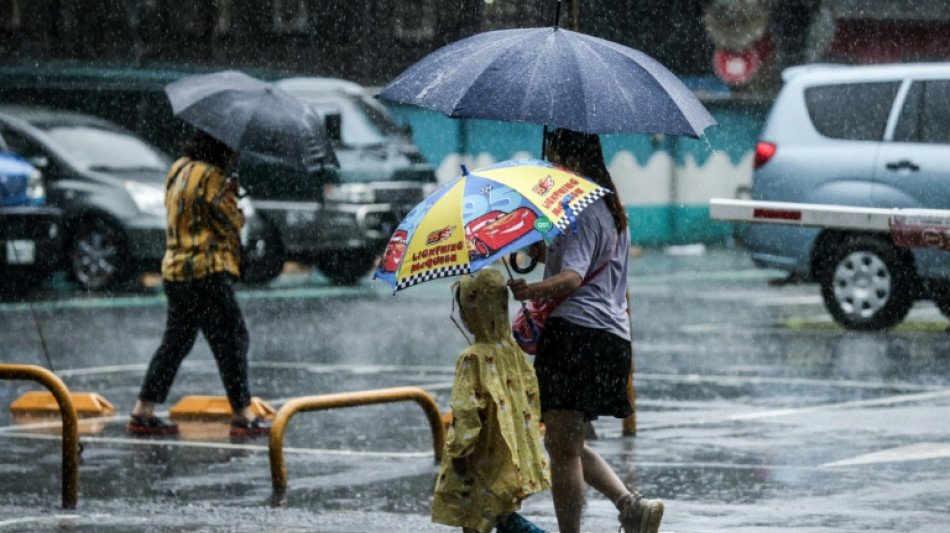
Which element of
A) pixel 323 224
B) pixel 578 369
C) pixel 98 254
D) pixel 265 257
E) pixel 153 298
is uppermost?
pixel 578 369

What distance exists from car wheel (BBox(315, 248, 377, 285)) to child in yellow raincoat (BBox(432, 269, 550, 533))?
15535 millimetres

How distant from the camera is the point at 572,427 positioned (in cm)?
695

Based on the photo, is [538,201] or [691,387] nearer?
[538,201]

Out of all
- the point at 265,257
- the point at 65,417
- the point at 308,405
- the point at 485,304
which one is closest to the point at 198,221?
the point at 308,405

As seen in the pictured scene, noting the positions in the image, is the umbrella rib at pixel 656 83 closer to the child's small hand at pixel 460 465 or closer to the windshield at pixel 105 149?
the child's small hand at pixel 460 465

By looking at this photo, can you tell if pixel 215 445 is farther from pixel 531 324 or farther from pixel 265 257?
pixel 265 257

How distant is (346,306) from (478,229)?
13.5 m

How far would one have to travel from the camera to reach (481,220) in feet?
20.7

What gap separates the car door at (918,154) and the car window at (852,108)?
0.62ft

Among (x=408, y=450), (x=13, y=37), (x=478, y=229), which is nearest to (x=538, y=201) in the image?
(x=478, y=229)

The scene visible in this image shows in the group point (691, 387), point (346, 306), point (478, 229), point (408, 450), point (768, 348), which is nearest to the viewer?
point (478, 229)

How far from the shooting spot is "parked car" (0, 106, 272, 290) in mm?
20312

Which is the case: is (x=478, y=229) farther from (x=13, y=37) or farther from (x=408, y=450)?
(x=13, y=37)

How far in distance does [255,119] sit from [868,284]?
7.30 metres
